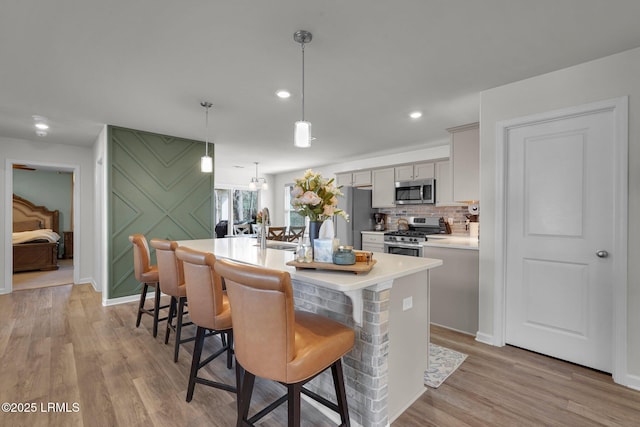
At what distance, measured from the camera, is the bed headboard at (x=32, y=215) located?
7.12 m

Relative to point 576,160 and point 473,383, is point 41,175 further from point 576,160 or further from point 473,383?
point 576,160

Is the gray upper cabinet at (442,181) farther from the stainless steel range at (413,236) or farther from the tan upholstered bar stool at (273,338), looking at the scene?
the tan upholstered bar stool at (273,338)

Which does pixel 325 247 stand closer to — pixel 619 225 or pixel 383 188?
pixel 619 225

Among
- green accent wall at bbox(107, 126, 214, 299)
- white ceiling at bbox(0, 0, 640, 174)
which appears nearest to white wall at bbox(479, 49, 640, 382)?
white ceiling at bbox(0, 0, 640, 174)

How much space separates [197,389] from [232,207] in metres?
6.08

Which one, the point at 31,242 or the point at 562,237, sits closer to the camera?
the point at 562,237

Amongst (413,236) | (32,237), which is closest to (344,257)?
(413,236)

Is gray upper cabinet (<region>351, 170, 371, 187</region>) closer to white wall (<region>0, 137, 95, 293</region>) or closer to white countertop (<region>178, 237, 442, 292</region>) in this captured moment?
white countertop (<region>178, 237, 442, 292</region>)

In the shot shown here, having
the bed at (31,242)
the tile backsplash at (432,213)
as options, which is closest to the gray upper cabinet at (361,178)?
the tile backsplash at (432,213)

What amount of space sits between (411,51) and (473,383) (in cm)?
245

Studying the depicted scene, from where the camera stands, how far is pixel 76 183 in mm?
5086

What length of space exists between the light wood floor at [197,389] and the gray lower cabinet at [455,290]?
17cm

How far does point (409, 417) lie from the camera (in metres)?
1.80

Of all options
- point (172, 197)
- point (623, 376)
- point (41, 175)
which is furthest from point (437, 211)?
point (41, 175)
